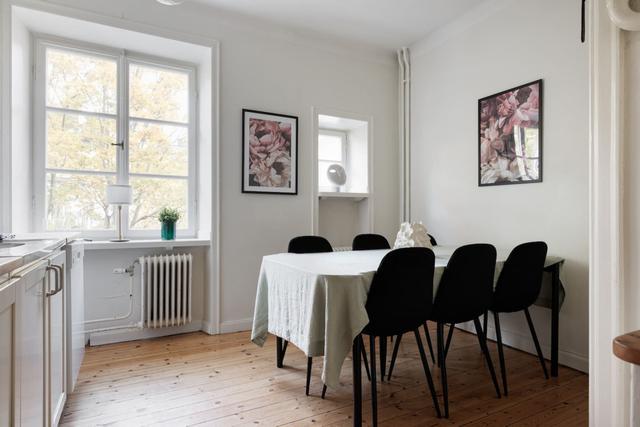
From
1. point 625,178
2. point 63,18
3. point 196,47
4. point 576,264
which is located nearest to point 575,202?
point 576,264

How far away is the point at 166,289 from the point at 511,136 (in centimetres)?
337

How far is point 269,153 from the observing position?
3846 millimetres

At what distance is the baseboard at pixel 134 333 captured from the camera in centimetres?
326

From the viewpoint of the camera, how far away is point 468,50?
372 cm

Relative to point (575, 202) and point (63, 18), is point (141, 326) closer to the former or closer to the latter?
point (63, 18)

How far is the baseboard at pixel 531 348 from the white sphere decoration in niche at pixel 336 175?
2.00m

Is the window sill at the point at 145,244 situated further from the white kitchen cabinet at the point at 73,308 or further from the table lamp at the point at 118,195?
the white kitchen cabinet at the point at 73,308

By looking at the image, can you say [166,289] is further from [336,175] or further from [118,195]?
[336,175]

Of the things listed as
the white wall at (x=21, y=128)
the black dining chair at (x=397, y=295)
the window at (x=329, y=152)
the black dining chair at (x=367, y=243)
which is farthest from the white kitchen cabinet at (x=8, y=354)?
the window at (x=329, y=152)

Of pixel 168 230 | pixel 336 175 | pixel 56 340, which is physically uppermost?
pixel 336 175

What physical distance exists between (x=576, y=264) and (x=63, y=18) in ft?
A: 14.6

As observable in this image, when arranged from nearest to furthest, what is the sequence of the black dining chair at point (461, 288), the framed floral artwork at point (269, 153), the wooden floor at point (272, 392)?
the wooden floor at point (272, 392)
the black dining chair at point (461, 288)
the framed floral artwork at point (269, 153)

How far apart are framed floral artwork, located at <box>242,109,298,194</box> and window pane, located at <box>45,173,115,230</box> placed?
4.24 ft

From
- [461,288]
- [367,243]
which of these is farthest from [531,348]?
[367,243]
